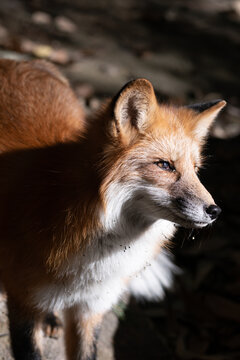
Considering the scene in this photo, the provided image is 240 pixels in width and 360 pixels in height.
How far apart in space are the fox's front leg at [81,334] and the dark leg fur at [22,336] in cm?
25

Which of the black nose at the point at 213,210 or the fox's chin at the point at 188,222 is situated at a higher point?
the black nose at the point at 213,210

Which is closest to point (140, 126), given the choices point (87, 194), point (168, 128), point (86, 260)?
point (168, 128)

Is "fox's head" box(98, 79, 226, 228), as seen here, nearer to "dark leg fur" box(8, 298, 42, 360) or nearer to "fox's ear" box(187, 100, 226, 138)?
"fox's ear" box(187, 100, 226, 138)

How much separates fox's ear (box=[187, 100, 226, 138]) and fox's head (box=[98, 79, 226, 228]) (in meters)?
0.28

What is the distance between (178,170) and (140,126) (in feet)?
0.99

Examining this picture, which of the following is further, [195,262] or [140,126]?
[195,262]

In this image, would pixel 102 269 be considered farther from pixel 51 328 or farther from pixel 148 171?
pixel 51 328

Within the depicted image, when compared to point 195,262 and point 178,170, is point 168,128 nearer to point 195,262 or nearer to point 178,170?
point 178,170

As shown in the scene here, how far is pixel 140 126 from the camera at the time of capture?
2.40 meters

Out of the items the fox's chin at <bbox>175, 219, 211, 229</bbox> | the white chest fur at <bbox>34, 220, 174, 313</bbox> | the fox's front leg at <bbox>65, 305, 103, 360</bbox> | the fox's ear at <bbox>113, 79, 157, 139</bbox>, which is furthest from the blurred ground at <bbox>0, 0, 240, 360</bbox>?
the fox's ear at <bbox>113, 79, 157, 139</bbox>

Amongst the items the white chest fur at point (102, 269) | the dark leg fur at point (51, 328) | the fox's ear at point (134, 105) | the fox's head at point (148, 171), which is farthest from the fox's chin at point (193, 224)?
the dark leg fur at point (51, 328)

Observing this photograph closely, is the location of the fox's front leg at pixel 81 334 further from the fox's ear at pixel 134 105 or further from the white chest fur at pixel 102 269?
the fox's ear at pixel 134 105

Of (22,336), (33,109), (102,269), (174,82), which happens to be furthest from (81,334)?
(174,82)

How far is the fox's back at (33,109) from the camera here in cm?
292
